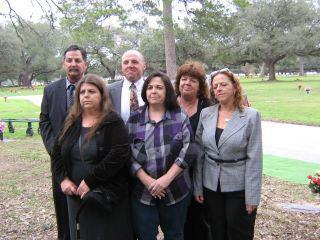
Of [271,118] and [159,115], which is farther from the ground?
[159,115]

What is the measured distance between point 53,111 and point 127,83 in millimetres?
771

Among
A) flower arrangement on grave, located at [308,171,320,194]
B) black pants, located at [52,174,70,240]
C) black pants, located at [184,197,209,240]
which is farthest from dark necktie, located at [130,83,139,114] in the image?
flower arrangement on grave, located at [308,171,320,194]

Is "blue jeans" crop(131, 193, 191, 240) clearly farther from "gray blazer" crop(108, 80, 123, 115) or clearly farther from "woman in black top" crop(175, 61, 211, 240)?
"gray blazer" crop(108, 80, 123, 115)

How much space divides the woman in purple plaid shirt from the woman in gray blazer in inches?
6.4

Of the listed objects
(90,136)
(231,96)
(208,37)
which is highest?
(208,37)

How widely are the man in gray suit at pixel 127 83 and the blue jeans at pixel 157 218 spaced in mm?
823

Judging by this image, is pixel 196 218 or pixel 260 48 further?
pixel 260 48

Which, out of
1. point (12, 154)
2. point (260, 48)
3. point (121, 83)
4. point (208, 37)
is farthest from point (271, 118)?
point (260, 48)

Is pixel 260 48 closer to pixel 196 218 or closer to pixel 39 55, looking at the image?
pixel 39 55

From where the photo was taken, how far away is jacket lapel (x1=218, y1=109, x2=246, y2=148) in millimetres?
3234

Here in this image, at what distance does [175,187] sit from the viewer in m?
3.22

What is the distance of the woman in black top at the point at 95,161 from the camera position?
10.0 ft

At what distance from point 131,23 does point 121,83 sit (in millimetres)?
8359

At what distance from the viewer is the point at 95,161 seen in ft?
10.1
